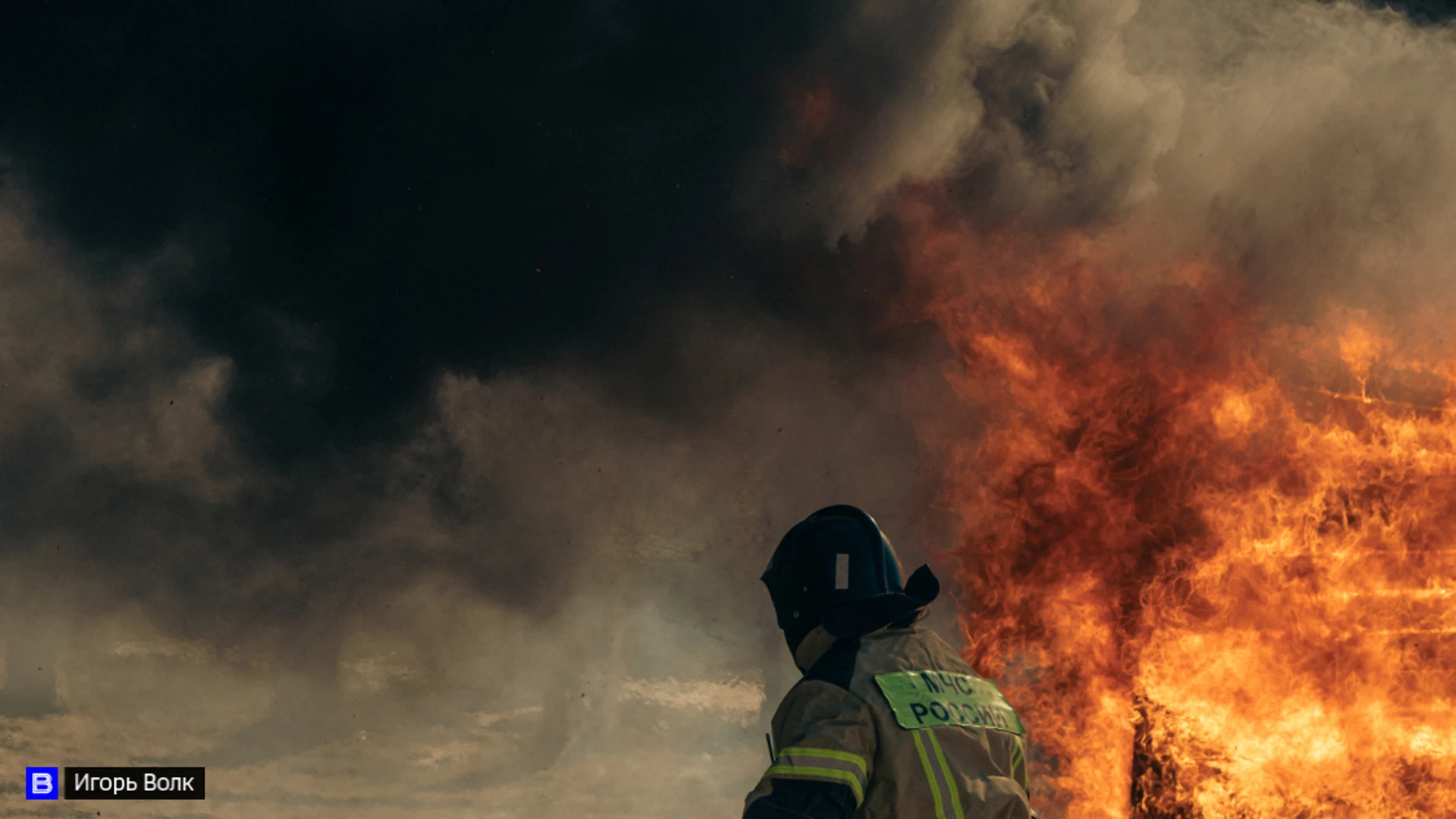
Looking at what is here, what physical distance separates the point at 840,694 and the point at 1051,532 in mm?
14417

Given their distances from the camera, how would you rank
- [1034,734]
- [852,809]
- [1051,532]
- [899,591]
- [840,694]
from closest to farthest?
[852,809] < [840,694] < [899,591] < [1034,734] < [1051,532]

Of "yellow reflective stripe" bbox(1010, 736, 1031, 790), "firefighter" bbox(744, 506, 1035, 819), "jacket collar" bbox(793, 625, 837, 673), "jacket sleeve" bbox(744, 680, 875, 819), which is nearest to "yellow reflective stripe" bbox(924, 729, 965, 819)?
"firefighter" bbox(744, 506, 1035, 819)

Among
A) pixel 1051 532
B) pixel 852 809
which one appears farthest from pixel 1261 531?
pixel 852 809

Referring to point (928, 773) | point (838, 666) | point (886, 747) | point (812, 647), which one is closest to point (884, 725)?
point (886, 747)

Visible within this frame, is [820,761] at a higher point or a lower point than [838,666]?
lower

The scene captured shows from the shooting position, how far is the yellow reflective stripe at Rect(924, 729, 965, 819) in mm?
4680

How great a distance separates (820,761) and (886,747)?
0.35 meters

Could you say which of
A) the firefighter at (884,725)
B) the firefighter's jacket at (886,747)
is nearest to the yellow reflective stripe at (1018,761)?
the firefighter at (884,725)

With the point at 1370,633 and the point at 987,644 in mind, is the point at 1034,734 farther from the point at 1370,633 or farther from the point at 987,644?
the point at 1370,633

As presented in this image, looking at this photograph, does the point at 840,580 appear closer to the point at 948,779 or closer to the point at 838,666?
the point at 838,666

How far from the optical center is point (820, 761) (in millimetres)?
4590

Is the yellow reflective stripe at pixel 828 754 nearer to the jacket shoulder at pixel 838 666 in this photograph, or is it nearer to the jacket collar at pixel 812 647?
the jacket shoulder at pixel 838 666

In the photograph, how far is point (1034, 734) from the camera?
1702 centimetres

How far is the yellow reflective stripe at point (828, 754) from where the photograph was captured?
4605mm
